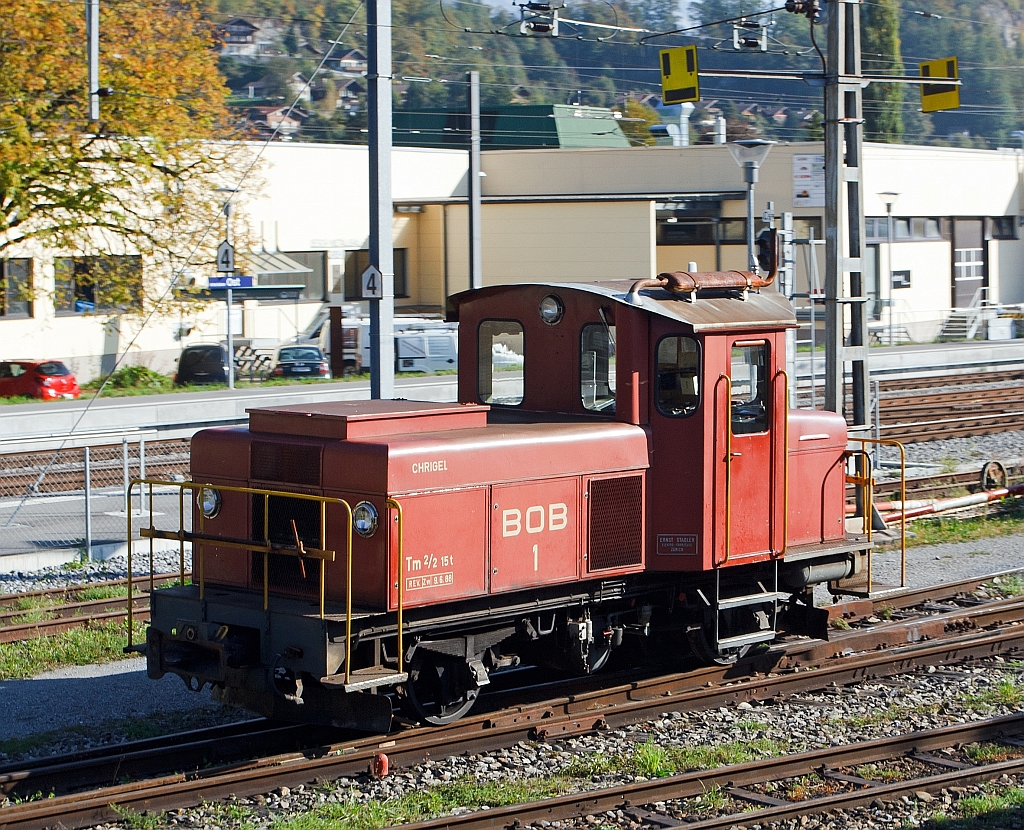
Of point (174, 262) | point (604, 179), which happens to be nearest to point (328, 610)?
point (174, 262)

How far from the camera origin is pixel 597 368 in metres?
9.40

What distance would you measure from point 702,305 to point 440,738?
11.5ft

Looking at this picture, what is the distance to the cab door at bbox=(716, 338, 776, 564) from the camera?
941 centimetres

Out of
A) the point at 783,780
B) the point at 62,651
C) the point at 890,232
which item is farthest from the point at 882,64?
the point at 783,780

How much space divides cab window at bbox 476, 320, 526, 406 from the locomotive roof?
27 centimetres

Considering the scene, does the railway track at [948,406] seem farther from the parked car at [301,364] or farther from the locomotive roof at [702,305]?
the locomotive roof at [702,305]

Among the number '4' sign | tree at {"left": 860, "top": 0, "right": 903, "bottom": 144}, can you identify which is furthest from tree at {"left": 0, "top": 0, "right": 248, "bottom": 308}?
tree at {"left": 860, "top": 0, "right": 903, "bottom": 144}

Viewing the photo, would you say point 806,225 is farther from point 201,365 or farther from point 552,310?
point 552,310

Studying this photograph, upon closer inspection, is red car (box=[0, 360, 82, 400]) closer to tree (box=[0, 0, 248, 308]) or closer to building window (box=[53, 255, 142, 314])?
building window (box=[53, 255, 142, 314])

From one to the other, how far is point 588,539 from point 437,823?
2.47 m

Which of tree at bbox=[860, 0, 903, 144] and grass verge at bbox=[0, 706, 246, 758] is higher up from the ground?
tree at bbox=[860, 0, 903, 144]

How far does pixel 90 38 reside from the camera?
75.8 feet

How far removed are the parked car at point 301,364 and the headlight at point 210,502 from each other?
2725cm

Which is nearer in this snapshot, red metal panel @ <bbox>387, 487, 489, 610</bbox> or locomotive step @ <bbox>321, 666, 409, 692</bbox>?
locomotive step @ <bbox>321, 666, 409, 692</bbox>
